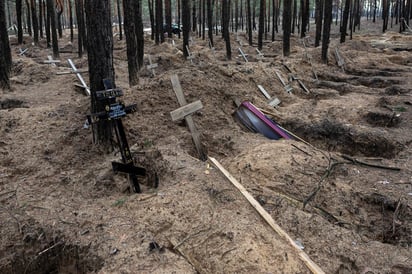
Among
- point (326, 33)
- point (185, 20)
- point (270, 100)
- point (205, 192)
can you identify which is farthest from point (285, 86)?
point (185, 20)

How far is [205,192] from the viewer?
474cm

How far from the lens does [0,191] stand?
5.00 meters

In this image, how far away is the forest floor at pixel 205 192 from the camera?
3.78m

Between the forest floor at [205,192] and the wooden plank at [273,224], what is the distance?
6cm

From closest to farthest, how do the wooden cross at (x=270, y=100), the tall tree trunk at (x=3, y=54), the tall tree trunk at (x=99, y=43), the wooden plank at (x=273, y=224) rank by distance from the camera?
the wooden plank at (x=273, y=224) < the tall tree trunk at (x=99, y=43) < the wooden cross at (x=270, y=100) < the tall tree trunk at (x=3, y=54)

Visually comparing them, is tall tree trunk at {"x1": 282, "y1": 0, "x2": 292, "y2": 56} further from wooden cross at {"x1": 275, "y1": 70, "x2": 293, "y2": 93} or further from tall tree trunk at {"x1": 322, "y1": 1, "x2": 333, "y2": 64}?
wooden cross at {"x1": 275, "y1": 70, "x2": 293, "y2": 93}

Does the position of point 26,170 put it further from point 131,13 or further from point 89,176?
point 131,13

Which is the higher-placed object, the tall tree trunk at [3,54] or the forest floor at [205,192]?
the tall tree trunk at [3,54]

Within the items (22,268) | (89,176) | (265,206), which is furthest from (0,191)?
(265,206)

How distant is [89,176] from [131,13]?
6.49m

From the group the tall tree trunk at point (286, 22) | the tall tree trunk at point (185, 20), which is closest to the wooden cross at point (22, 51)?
the tall tree trunk at point (185, 20)

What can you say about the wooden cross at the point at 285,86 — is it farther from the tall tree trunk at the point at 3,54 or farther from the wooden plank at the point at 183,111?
the tall tree trunk at the point at 3,54

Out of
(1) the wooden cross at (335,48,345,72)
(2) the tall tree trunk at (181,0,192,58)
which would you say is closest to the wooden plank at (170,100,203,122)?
(1) the wooden cross at (335,48,345,72)

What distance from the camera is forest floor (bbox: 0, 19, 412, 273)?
378 cm
